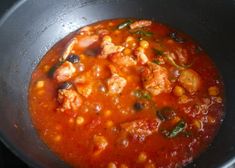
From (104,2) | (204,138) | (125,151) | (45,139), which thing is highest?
(104,2)

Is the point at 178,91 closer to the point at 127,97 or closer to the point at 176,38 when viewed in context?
the point at 127,97

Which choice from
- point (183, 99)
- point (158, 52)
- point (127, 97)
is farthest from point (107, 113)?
point (158, 52)

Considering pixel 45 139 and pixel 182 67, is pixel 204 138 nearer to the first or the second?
pixel 182 67

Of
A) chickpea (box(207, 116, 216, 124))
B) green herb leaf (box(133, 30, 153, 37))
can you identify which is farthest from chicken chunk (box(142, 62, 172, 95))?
green herb leaf (box(133, 30, 153, 37))

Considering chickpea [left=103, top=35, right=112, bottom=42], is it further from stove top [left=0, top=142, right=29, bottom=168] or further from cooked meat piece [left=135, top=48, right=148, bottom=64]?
stove top [left=0, top=142, right=29, bottom=168]

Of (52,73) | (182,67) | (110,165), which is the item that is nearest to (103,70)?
(52,73)

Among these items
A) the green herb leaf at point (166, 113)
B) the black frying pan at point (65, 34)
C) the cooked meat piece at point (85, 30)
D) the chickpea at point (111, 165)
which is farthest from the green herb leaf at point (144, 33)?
the chickpea at point (111, 165)
